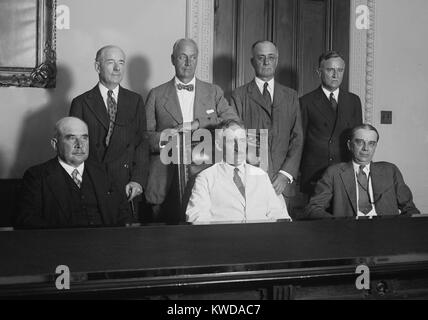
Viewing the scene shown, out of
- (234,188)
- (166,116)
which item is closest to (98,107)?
(166,116)

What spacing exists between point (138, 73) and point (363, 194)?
211 cm

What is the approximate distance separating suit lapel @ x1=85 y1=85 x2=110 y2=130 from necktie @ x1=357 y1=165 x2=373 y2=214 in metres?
1.53

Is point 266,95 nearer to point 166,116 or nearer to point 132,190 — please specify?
point 166,116

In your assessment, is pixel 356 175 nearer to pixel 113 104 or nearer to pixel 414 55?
pixel 113 104

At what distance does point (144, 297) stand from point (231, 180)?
5.01 ft

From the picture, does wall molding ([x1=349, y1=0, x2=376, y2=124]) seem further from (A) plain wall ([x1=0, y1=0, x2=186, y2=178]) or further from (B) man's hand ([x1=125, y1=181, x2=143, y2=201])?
(B) man's hand ([x1=125, y1=181, x2=143, y2=201])

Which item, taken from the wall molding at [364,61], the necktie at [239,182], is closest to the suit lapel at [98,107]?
the necktie at [239,182]

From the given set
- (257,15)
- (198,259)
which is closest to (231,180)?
(198,259)

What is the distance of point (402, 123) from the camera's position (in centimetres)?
541

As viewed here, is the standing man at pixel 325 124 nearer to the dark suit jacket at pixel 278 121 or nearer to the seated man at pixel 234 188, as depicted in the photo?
the dark suit jacket at pixel 278 121

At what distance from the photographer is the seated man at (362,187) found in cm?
346

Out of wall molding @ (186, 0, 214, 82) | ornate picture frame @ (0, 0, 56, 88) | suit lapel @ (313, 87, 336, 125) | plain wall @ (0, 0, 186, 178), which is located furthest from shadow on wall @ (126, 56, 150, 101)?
suit lapel @ (313, 87, 336, 125)

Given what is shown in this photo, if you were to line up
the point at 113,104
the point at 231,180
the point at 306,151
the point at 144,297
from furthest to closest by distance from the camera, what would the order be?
1. the point at 306,151
2. the point at 113,104
3. the point at 231,180
4. the point at 144,297

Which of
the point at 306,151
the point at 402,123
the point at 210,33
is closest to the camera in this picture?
the point at 306,151
